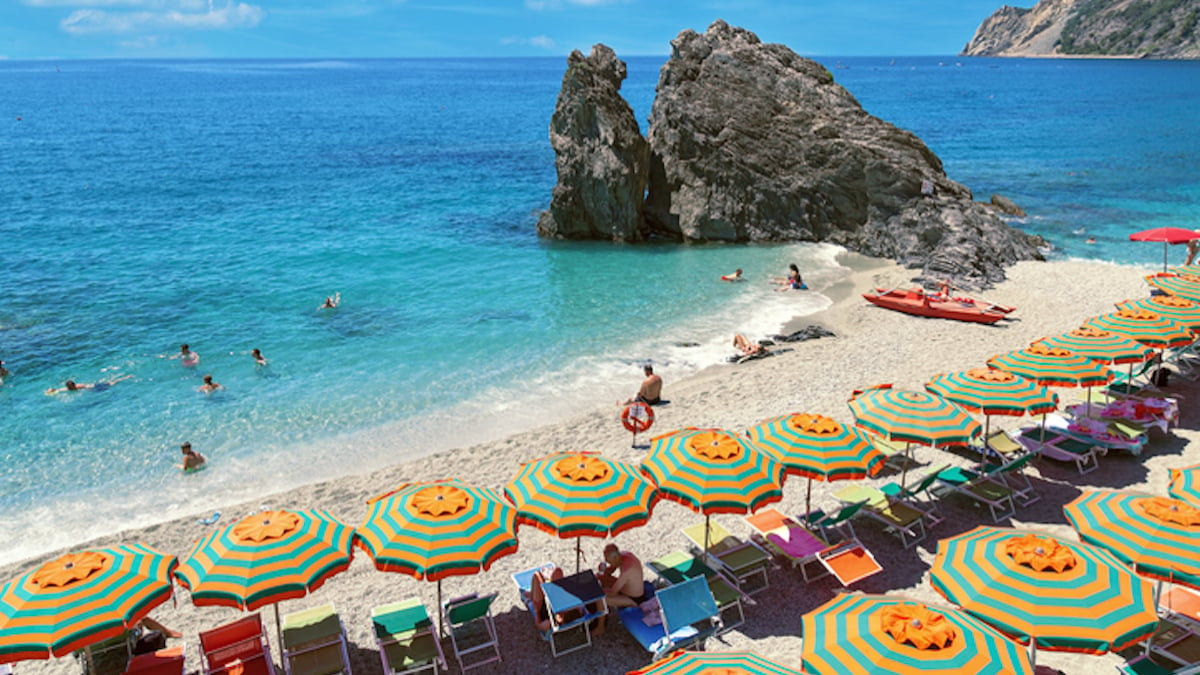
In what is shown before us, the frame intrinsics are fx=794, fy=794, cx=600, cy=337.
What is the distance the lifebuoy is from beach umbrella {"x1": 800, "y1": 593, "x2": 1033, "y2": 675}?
345 inches

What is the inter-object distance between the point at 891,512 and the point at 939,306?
1402cm

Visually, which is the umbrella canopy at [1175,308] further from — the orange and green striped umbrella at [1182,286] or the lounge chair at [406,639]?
the lounge chair at [406,639]

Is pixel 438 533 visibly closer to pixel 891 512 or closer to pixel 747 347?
→ pixel 891 512

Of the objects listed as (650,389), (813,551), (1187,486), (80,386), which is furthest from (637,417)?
(80,386)

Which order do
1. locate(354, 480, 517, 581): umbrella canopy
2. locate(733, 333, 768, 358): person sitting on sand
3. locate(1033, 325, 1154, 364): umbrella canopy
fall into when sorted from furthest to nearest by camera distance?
locate(733, 333, 768, 358): person sitting on sand < locate(1033, 325, 1154, 364): umbrella canopy < locate(354, 480, 517, 581): umbrella canopy

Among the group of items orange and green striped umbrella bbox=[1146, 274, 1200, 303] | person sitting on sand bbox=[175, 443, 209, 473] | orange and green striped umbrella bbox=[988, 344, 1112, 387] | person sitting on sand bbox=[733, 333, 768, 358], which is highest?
orange and green striped umbrella bbox=[1146, 274, 1200, 303]

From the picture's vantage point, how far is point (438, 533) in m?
9.09

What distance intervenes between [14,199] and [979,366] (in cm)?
5431

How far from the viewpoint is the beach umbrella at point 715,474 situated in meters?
10.0

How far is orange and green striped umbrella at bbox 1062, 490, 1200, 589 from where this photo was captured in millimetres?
8445

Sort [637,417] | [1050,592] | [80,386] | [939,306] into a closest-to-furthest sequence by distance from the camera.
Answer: [1050,592] < [637,417] < [80,386] < [939,306]

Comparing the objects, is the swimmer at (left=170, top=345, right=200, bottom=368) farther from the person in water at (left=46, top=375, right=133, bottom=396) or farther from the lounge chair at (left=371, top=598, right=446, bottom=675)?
the lounge chair at (left=371, top=598, right=446, bottom=675)

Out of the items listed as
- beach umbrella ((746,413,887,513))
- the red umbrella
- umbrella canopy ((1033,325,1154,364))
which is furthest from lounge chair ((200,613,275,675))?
the red umbrella

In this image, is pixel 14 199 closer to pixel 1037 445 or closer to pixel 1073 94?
pixel 1037 445
